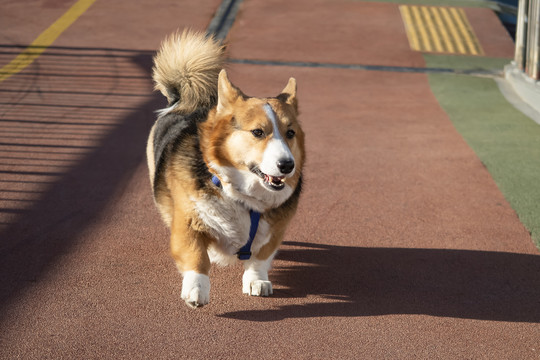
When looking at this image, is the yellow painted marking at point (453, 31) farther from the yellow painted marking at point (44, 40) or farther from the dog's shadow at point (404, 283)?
the dog's shadow at point (404, 283)

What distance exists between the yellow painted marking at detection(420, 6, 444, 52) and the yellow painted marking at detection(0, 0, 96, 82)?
673 cm

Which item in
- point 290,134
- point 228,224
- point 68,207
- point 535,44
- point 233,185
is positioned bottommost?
point 535,44


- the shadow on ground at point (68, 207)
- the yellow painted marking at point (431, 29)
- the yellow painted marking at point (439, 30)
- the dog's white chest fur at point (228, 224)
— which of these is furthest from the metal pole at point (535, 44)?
the dog's white chest fur at point (228, 224)

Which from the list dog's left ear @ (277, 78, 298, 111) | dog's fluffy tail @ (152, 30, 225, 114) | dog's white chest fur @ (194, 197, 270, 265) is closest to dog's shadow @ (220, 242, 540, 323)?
dog's white chest fur @ (194, 197, 270, 265)

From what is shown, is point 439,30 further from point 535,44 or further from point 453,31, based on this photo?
point 535,44

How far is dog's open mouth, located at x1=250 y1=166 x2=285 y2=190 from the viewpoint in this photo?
13.9 ft

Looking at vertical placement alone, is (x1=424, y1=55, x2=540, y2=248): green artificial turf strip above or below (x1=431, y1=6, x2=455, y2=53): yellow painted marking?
above

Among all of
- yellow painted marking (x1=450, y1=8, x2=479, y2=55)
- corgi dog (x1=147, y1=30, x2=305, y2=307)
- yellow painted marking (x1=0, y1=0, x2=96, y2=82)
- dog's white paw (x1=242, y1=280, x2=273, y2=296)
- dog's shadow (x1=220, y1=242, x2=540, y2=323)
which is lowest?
yellow painted marking (x1=450, y1=8, x2=479, y2=55)

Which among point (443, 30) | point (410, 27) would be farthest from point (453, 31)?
point (410, 27)

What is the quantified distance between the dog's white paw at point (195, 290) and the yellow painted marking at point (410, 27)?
9539mm

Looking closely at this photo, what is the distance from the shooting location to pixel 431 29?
46.3ft

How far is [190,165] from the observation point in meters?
4.54

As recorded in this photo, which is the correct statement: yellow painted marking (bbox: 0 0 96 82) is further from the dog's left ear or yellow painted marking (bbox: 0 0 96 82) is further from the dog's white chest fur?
the dog's white chest fur

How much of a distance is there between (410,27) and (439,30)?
0.57 metres
